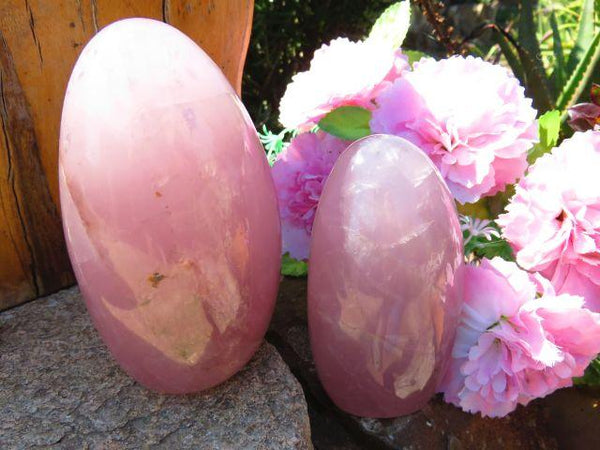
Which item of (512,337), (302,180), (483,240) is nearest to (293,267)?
(302,180)

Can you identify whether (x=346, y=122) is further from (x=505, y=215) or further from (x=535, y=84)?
(x=535, y=84)

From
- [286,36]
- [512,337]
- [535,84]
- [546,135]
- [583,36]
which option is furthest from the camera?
[286,36]

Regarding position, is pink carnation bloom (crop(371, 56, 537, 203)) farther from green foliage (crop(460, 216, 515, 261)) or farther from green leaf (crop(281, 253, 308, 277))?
green leaf (crop(281, 253, 308, 277))

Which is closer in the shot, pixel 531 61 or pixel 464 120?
pixel 464 120

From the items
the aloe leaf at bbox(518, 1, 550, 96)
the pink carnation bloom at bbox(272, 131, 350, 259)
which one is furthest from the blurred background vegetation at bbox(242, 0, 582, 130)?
the pink carnation bloom at bbox(272, 131, 350, 259)

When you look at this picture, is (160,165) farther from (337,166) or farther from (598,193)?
(598,193)

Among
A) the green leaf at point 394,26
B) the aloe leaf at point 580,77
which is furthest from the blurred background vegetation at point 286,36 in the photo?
the green leaf at point 394,26

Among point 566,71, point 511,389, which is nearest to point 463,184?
point 511,389

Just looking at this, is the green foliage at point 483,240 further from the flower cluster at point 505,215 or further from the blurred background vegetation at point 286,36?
the blurred background vegetation at point 286,36
